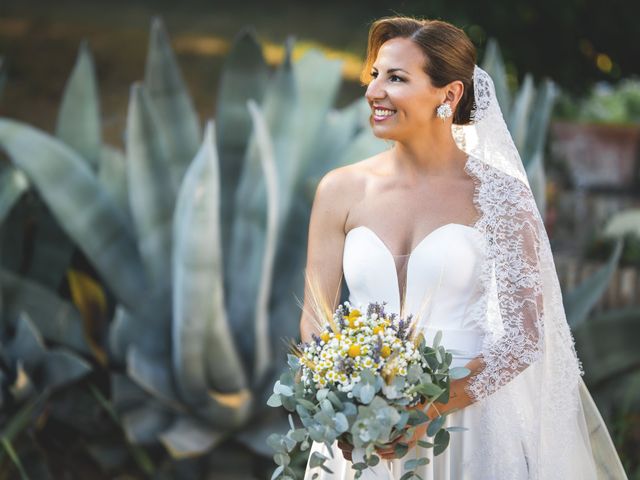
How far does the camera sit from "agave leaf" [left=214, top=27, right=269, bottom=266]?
4242mm

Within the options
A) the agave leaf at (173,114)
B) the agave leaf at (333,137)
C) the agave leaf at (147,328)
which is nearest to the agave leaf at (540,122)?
the agave leaf at (333,137)

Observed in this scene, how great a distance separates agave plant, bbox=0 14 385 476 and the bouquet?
1.47 metres

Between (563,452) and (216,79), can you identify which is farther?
(216,79)

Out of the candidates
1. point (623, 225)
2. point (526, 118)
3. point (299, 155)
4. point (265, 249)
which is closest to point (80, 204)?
point (265, 249)

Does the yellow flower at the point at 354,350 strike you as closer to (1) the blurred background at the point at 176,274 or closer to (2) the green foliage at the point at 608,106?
(1) the blurred background at the point at 176,274

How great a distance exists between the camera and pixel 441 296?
242 cm

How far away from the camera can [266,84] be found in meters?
4.32

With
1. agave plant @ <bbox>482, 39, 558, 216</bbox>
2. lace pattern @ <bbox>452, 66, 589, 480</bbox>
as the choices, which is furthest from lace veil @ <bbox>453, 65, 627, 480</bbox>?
agave plant @ <bbox>482, 39, 558, 216</bbox>

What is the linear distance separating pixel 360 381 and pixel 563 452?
74 cm

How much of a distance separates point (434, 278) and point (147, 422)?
1.91 metres

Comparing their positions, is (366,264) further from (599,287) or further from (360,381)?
(599,287)

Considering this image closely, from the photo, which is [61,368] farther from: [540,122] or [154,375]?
[540,122]

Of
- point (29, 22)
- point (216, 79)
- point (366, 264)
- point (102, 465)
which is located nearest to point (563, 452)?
point (366, 264)

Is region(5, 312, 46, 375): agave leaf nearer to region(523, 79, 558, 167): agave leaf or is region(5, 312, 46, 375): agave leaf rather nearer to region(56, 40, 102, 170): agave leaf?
region(56, 40, 102, 170): agave leaf
